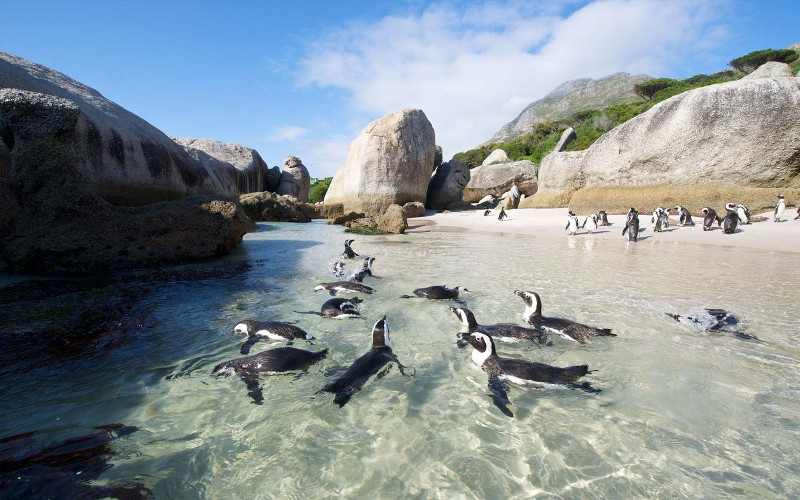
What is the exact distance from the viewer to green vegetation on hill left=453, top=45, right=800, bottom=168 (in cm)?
3725

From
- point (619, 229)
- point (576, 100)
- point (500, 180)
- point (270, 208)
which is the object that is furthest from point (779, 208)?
point (576, 100)

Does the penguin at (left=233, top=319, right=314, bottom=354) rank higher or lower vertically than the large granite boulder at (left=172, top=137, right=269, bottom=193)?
lower

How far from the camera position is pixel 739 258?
358 inches

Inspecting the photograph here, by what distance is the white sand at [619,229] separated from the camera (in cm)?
1130

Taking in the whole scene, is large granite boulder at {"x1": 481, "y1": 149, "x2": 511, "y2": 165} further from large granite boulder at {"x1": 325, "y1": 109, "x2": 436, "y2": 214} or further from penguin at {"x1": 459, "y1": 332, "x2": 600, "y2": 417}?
penguin at {"x1": 459, "y1": 332, "x2": 600, "y2": 417}

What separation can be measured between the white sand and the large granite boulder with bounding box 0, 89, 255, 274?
11803 mm

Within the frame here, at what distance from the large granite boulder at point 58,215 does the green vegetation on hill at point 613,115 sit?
32216mm

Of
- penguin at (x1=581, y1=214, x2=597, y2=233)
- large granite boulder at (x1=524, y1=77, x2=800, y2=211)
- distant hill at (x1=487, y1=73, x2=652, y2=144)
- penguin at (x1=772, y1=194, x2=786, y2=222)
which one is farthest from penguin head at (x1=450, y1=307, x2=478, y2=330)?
distant hill at (x1=487, y1=73, x2=652, y2=144)

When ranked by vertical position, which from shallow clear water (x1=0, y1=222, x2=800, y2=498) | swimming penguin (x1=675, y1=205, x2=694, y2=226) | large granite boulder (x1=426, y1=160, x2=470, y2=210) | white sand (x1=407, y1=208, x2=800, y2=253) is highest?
large granite boulder (x1=426, y1=160, x2=470, y2=210)

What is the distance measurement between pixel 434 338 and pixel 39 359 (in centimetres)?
400

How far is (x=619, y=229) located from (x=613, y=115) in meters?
30.1

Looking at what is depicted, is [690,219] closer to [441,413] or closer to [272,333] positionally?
[441,413]

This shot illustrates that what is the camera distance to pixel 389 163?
930 inches

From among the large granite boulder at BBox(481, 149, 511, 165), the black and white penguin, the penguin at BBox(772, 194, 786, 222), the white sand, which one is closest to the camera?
the black and white penguin
